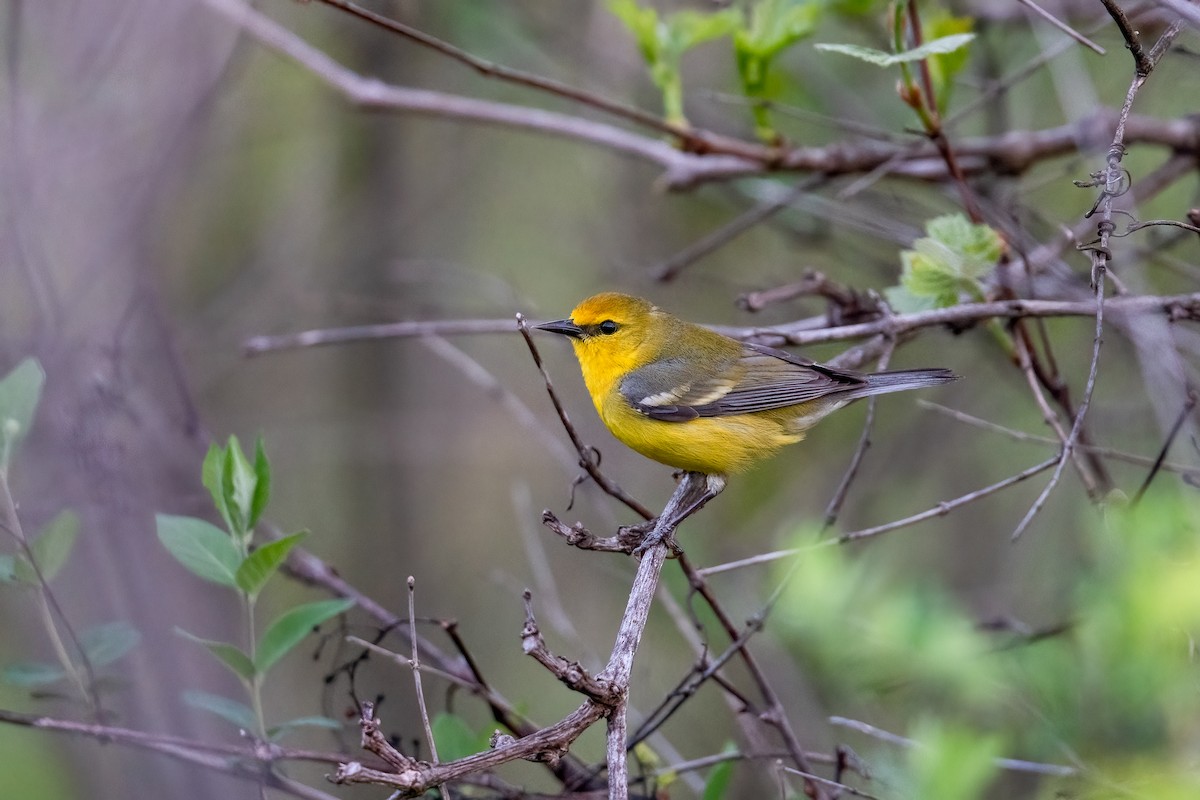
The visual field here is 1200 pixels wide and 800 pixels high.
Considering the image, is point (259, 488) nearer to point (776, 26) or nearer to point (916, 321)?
point (916, 321)

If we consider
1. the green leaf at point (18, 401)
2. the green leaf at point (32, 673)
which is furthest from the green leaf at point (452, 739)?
the green leaf at point (18, 401)

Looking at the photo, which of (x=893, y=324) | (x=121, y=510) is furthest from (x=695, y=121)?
(x=121, y=510)

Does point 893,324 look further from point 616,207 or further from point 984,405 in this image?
point 616,207

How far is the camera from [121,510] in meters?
2.55

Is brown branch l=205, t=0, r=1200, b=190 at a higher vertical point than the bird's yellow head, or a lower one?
higher

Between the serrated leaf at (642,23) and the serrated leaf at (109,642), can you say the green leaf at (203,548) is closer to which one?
the serrated leaf at (109,642)

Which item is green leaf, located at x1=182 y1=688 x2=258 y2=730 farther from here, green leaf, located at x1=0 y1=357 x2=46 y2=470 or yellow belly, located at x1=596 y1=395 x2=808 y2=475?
yellow belly, located at x1=596 y1=395 x2=808 y2=475

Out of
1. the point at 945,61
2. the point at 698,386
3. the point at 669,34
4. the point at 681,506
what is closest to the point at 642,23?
the point at 669,34

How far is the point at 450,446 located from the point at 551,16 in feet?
10.8

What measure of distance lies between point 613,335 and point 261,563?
2.21 m

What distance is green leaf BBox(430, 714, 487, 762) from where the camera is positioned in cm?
264

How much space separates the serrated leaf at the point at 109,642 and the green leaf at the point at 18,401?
18.8 inches

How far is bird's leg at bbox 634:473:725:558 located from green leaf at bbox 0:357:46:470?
5.06 feet

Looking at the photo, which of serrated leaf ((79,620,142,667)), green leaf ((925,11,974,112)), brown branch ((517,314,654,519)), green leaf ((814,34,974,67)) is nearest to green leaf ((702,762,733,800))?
brown branch ((517,314,654,519))
